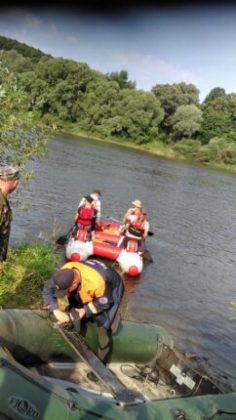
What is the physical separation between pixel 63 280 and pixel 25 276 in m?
3.93

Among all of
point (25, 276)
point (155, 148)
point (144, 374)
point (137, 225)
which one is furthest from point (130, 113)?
point (144, 374)

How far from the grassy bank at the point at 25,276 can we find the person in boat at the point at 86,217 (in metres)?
3.30

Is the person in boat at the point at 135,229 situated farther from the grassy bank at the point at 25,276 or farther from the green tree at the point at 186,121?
the green tree at the point at 186,121

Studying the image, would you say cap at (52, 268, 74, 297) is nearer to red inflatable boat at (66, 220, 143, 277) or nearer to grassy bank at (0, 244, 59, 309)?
grassy bank at (0, 244, 59, 309)

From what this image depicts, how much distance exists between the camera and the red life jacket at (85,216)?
48.6ft

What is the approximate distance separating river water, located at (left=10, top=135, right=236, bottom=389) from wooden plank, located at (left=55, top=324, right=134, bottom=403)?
13.2 feet

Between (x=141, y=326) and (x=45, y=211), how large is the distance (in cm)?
1262

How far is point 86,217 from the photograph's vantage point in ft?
48.8

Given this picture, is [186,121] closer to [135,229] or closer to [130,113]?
[130,113]

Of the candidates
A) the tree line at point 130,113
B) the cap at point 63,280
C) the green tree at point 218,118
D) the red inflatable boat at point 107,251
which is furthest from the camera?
the green tree at point 218,118

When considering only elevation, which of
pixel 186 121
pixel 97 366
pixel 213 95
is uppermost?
pixel 213 95

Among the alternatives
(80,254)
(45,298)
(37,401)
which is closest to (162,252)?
(80,254)

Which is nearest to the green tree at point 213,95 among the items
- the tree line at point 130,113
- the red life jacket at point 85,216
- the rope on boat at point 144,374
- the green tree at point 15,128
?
the tree line at point 130,113

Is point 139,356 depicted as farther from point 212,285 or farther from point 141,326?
point 212,285
